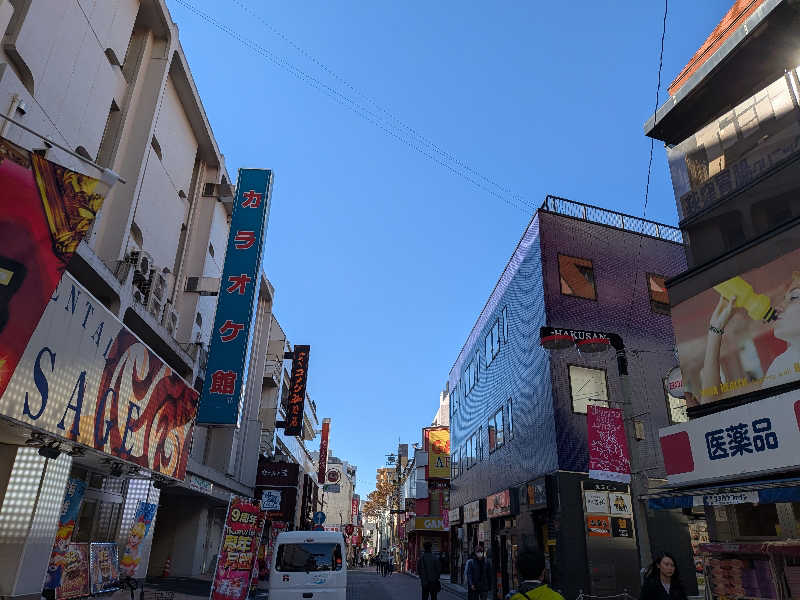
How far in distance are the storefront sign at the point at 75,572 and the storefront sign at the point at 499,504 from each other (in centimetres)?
1424

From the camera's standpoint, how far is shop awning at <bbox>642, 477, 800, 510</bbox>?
9211 mm

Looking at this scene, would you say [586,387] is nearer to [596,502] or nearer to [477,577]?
[596,502]

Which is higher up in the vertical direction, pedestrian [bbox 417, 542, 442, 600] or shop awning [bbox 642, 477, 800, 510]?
shop awning [bbox 642, 477, 800, 510]

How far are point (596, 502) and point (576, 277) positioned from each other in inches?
328

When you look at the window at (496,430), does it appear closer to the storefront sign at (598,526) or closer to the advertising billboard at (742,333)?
the storefront sign at (598,526)

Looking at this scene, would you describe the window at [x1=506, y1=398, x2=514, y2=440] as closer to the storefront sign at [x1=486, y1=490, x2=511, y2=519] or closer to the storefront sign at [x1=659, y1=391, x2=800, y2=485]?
the storefront sign at [x1=486, y1=490, x2=511, y2=519]

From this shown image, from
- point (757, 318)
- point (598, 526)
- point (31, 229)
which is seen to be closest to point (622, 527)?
point (598, 526)

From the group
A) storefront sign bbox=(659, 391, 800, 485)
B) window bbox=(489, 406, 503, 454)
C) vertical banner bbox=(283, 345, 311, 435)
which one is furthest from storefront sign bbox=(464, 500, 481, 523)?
vertical banner bbox=(283, 345, 311, 435)

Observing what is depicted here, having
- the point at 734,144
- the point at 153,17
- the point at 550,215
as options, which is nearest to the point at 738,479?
the point at 734,144

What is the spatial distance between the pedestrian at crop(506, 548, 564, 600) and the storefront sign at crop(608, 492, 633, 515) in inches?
593

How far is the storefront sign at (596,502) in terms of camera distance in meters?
17.0

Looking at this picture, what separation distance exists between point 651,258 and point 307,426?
2029 inches

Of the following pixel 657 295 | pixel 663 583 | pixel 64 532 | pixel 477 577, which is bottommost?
pixel 477 577

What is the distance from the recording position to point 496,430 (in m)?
24.7
